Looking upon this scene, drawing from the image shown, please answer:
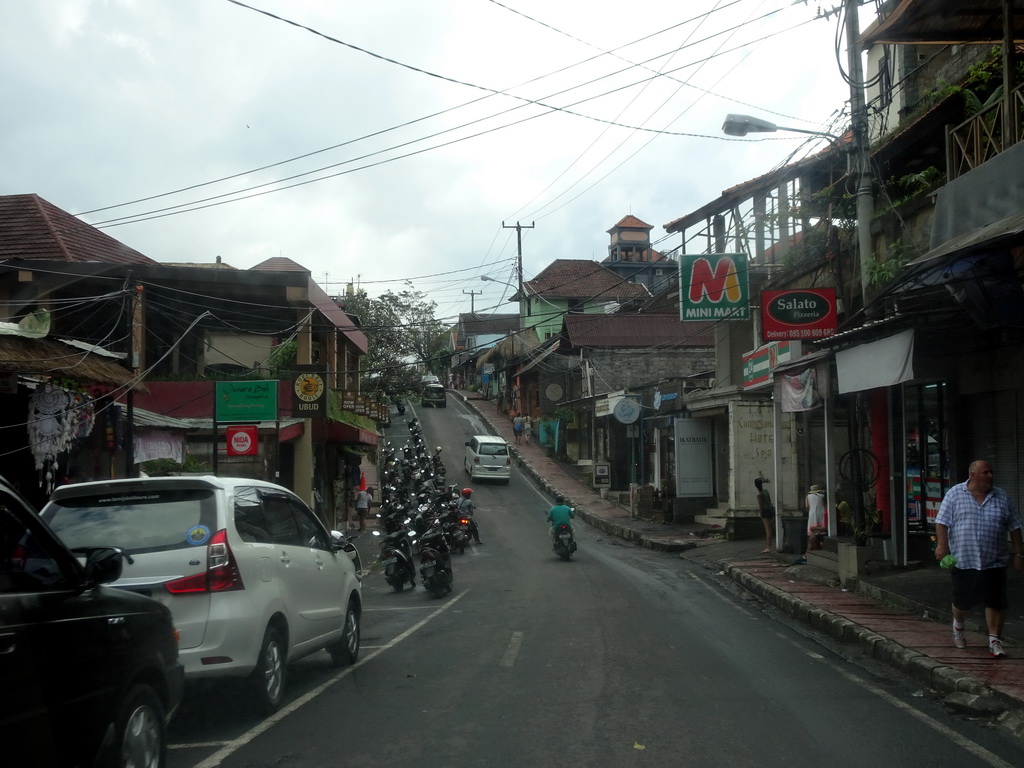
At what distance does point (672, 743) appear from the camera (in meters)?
6.23

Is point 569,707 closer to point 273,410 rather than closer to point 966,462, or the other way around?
point 966,462

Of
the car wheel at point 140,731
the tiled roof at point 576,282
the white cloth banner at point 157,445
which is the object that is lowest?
the car wheel at point 140,731

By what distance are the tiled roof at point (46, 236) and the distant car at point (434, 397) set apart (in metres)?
43.1

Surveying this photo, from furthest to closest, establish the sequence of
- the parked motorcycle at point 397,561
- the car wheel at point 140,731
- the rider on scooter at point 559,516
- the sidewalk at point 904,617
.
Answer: the rider on scooter at point 559,516 → the parked motorcycle at point 397,561 → the sidewalk at point 904,617 → the car wheel at point 140,731

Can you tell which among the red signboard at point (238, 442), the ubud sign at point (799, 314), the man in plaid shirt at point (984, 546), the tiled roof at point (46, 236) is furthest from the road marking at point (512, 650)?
the tiled roof at point (46, 236)

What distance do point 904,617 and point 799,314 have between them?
224 inches

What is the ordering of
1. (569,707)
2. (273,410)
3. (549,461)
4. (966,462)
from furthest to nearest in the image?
1. (549,461)
2. (273,410)
3. (966,462)
4. (569,707)

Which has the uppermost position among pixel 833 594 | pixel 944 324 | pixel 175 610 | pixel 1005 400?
pixel 944 324

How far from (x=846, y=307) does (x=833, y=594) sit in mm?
5256

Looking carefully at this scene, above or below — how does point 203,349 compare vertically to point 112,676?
above

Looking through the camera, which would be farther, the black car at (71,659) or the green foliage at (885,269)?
the green foliage at (885,269)

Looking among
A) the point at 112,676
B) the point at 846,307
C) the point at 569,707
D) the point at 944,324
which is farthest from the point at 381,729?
the point at 846,307

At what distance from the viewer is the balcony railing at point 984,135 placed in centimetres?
1123

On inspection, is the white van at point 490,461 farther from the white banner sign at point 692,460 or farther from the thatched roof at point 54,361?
the thatched roof at point 54,361
